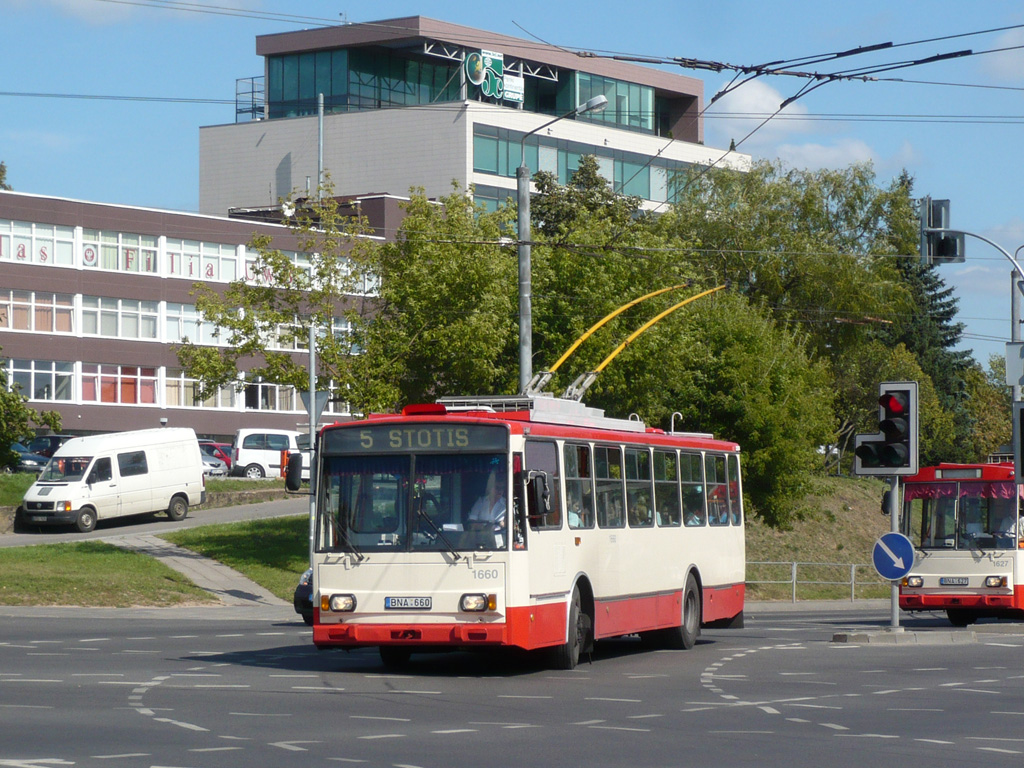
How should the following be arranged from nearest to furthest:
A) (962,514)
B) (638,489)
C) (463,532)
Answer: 1. (463,532)
2. (638,489)
3. (962,514)

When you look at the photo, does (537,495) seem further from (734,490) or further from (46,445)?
(46,445)

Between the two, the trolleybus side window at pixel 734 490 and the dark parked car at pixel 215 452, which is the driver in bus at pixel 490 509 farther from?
the dark parked car at pixel 215 452

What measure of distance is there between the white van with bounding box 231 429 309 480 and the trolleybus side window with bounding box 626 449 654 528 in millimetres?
42455

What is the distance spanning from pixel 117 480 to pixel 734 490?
2589 centimetres

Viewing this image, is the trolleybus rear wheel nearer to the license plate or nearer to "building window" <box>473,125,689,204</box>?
the license plate

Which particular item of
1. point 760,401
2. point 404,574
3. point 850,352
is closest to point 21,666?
point 404,574

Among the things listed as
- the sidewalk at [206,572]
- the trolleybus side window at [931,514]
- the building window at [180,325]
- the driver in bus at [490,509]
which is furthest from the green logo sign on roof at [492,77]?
the driver in bus at [490,509]

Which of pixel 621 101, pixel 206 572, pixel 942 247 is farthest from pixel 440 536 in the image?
pixel 621 101

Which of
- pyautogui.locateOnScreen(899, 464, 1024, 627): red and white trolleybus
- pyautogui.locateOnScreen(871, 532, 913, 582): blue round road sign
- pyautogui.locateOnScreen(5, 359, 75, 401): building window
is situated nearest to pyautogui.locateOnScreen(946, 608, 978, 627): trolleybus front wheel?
pyautogui.locateOnScreen(899, 464, 1024, 627): red and white trolleybus

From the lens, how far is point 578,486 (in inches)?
709

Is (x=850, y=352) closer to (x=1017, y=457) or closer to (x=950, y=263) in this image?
(x=950, y=263)

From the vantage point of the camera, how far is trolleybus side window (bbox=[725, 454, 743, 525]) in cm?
2353

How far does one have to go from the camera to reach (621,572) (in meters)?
18.9

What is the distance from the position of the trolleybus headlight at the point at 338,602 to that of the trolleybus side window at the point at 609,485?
3269 mm
